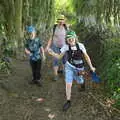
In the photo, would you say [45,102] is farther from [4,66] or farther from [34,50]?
[4,66]

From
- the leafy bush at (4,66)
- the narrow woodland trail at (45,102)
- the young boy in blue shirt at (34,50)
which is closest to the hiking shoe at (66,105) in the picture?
the narrow woodland trail at (45,102)

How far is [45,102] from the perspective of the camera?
8.20 metres

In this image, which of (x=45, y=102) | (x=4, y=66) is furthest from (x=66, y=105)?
(x=4, y=66)

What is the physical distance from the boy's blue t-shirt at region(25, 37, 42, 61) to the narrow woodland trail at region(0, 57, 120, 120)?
81 centimetres

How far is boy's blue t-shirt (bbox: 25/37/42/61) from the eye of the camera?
8.98 m

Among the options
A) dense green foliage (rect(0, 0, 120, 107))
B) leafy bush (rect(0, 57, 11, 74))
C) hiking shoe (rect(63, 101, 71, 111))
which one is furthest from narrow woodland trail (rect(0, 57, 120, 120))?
dense green foliage (rect(0, 0, 120, 107))

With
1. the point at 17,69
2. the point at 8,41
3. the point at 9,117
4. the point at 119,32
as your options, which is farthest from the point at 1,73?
the point at 119,32

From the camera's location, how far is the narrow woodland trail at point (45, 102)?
734cm

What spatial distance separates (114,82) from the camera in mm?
8367

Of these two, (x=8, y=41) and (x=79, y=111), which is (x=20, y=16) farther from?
(x=79, y=111)

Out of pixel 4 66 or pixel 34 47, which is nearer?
pixel 34 47

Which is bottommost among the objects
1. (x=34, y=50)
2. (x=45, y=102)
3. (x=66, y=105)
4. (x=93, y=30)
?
(x=45, y=102)

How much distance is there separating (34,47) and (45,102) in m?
1.53

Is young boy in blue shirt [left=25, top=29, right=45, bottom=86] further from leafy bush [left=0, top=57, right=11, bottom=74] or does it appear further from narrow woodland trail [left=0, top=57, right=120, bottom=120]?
leafy bush [left=0, top=57, right=11, bottom=74]
